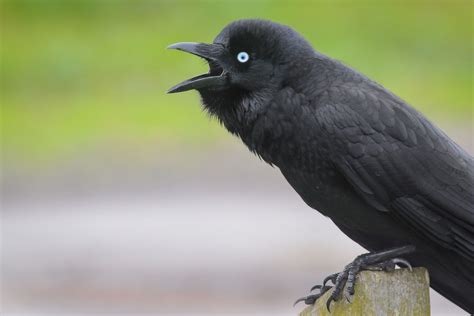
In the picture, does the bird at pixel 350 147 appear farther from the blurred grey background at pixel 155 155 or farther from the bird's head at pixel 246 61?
the blurred grey background at pixel 155 155

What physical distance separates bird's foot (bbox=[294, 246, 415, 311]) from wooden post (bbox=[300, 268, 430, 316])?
0.03m

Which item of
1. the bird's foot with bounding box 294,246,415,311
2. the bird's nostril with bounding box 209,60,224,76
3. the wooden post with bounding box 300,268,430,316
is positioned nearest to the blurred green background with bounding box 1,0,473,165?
the bird's nostril with bounding box 209,60,224,76

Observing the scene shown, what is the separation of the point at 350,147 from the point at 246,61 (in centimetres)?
62

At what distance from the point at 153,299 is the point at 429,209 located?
4.32 metres

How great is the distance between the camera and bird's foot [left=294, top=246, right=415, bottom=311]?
452 cm

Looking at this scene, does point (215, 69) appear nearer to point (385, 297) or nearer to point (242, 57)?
point (242, 57)

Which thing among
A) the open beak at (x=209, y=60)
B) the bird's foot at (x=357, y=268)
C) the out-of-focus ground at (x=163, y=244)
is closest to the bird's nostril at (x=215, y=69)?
the open beak at (x=209, y=60)

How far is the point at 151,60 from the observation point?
664 inches

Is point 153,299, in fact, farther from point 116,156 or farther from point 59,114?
point 59,114

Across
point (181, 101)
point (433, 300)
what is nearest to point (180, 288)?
point (433, 300)

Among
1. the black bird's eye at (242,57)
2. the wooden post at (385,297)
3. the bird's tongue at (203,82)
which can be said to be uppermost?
the black bird's eye at (242,57)

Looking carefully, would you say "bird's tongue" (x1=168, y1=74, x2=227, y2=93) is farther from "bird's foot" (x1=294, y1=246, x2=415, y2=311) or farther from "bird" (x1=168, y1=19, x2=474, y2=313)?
"bird's foot" (x1=294, y1=246, x2=415, y2=311)

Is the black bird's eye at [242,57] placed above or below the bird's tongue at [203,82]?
above

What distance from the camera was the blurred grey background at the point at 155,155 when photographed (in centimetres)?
935
